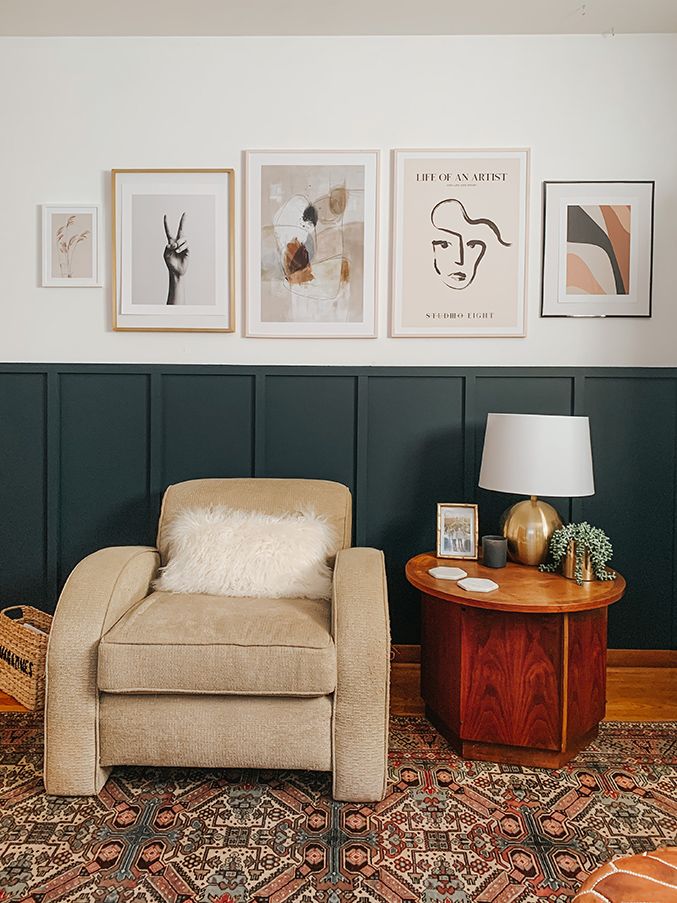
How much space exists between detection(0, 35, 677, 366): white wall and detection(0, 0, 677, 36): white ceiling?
0.05 m

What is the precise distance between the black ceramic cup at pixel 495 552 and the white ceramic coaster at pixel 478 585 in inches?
6.7

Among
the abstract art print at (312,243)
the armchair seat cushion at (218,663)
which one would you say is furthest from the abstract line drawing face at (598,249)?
the armchair seat cushion at (218,663)

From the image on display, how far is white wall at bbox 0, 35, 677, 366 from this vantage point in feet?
9.32

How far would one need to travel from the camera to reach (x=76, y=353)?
117 inches

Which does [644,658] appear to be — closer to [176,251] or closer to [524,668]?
[524,668]

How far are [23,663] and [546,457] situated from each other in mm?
1975

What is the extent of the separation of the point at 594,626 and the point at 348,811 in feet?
3.20

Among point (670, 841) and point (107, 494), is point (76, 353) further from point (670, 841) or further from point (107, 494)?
point (670, 841)

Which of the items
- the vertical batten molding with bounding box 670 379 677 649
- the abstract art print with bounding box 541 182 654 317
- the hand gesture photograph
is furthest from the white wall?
the vertical batten molding with bounding box 670 379 677 649

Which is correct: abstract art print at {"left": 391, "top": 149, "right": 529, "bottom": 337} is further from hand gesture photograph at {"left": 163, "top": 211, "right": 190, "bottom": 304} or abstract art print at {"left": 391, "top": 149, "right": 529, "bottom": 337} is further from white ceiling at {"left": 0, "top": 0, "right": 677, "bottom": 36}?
hand gesture photograph at {"left": 163, "top": 211, "right": 190, "bottom": 304}

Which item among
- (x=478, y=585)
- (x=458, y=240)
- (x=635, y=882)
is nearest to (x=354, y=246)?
(x=458, y=240)

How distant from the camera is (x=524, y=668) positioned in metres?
2.16

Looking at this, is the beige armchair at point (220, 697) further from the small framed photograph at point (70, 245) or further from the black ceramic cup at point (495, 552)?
the small framed photograph at point (70, 245)

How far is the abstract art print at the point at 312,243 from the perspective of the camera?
2.88m
